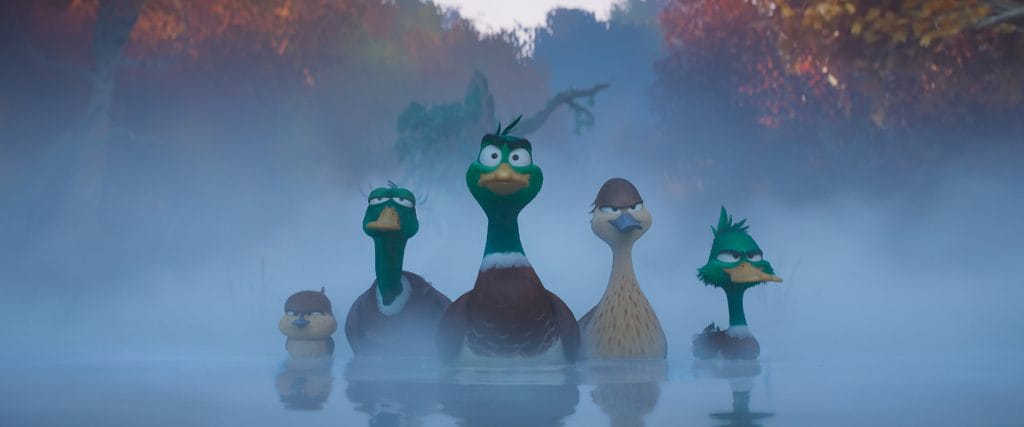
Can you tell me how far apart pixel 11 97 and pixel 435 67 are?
13.4 m

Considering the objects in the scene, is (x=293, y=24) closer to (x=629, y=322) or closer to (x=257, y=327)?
(x=257, y=327)

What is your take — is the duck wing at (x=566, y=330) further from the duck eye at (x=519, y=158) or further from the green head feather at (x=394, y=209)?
the green head feather at (x=394, y=209)

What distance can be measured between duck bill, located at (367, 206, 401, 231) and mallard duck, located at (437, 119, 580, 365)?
89 centimetres

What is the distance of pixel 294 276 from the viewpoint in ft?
54.6

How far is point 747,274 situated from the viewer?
6.18 meters

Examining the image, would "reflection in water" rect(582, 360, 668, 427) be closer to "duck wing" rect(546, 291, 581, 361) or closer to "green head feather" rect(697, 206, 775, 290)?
"duck wing" rect(546, 291, 581, 361)

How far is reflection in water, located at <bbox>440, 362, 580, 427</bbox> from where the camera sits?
343cm

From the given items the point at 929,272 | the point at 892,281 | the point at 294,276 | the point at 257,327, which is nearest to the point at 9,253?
the point at 294,276

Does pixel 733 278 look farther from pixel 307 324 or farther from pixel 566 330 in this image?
pixel 307 324

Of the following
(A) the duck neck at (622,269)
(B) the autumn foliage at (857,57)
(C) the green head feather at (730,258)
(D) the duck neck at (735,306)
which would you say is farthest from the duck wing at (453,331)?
(B) the autumn foliage at (857,57)

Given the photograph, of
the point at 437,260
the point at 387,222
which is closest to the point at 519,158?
the point at 387,222

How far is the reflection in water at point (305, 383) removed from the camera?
404cm

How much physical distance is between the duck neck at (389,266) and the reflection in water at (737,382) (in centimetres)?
209

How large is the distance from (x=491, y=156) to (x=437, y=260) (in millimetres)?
8838
